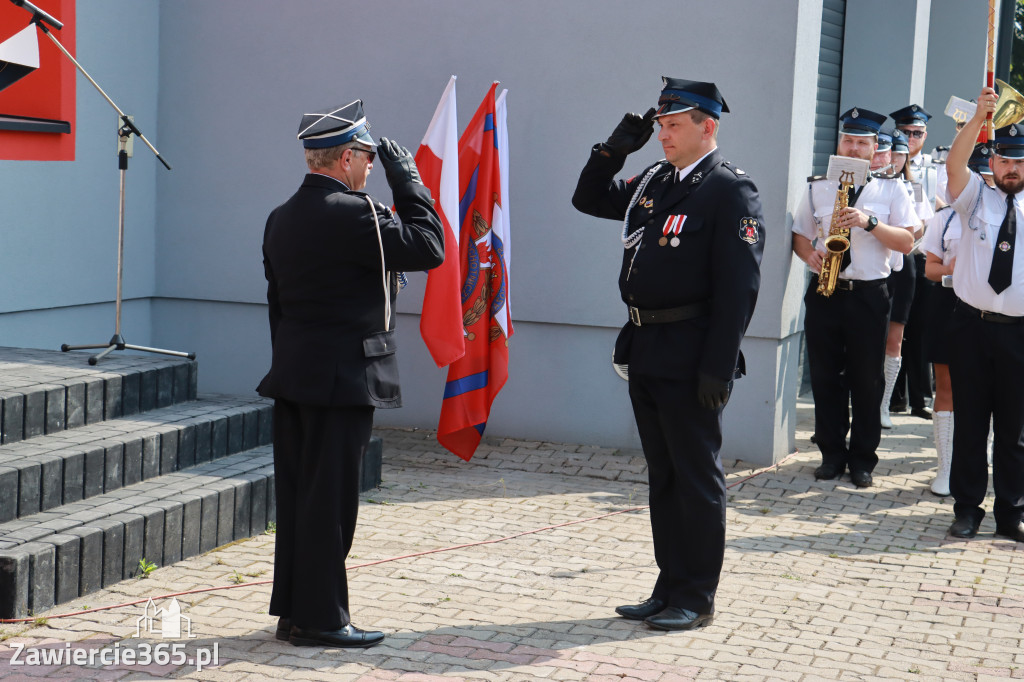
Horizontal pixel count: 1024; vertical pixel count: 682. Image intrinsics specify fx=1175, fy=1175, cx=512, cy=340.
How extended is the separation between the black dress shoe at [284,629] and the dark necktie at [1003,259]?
167 inches

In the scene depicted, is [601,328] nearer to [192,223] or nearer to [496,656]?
[192,223]

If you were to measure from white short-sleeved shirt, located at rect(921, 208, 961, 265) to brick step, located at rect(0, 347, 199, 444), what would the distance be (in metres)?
4.49

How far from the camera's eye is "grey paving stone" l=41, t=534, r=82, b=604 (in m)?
4.75

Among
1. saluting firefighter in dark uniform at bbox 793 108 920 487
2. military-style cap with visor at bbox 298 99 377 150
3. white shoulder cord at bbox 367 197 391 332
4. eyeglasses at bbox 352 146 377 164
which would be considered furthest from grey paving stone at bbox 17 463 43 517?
saluting firefighter in dark uniform at bbox 793 108 920 487

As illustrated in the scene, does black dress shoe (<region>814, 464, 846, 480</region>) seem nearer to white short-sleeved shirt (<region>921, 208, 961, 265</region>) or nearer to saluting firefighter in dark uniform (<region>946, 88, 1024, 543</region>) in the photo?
saluting firefighter in dark uniform (<region>946, 88, 1024, 543</region>)

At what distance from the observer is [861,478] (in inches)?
302

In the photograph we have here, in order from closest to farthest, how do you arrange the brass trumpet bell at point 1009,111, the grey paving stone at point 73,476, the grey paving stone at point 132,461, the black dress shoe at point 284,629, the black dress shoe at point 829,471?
the black dress shoe at point 284,629 → the grey paving stone at point 73,476 → the grey paving stone at point 132,461 → the brass trumpet bell at point 1009,111 → the black dress shoe at point 829,471

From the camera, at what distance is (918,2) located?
1066 cm

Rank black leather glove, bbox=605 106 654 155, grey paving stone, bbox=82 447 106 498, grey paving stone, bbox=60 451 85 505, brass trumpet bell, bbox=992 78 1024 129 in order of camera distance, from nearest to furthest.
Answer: black leather glove, bbox=605 106 654 155 → grey paving stone, bbox=60 451 85 505 → grey paving stone, bbox=82 447 106 498 → brass trumpet bell, bbox=992 78 1024 129

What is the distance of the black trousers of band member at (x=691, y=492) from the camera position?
4.86 metres

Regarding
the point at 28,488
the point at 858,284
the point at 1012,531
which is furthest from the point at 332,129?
the point at 1012,531

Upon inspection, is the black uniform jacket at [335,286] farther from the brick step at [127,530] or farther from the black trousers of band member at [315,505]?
the brick step at [127,530]

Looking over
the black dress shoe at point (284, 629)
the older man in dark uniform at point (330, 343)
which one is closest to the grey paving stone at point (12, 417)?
the older man in dark uniform at point (330, 343)

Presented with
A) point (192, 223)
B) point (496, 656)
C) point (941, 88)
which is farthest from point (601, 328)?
point (941, 88)
